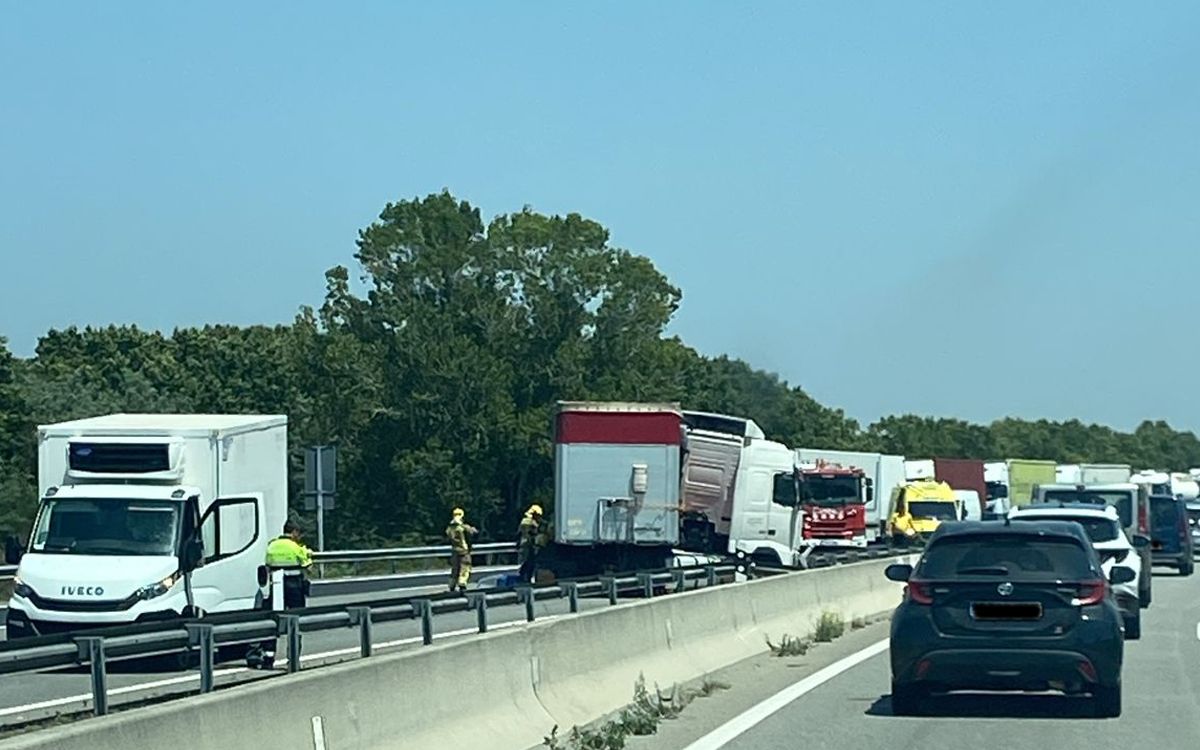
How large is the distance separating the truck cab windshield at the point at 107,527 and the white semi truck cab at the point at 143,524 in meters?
0.01

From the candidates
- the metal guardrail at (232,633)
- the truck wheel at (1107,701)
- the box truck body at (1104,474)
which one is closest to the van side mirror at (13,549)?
the metal guardrail at (232,633)

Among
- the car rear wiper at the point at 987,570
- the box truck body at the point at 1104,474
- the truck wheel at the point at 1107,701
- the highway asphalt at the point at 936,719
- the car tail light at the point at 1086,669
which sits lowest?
the highway asphalt at the point at 936,719

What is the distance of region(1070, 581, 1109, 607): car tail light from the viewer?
50.6ft

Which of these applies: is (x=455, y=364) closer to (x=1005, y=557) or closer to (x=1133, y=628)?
(x=1133, y=628)

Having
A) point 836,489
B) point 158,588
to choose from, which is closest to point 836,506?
point 836,489

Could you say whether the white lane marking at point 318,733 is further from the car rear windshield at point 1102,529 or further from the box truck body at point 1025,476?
the box truck body at point 1025,476

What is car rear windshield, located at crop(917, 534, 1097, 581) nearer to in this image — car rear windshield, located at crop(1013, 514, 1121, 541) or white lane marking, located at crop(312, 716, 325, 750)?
white lane marking, located at crop(312, 716, 325, 750)

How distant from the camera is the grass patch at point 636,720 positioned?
13141 mm

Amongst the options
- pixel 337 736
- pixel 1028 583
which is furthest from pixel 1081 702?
pixel 337 736

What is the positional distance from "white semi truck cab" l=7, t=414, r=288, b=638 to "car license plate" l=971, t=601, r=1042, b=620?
9.45m

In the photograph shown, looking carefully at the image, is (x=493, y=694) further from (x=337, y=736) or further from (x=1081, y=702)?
(x=1081, y=702)

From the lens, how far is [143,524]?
22125mm

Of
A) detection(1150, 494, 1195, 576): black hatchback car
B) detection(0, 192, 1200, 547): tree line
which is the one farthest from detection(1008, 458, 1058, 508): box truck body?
detection(1150, 494, 1195, 576): black hatchback car

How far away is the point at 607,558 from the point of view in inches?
1379
